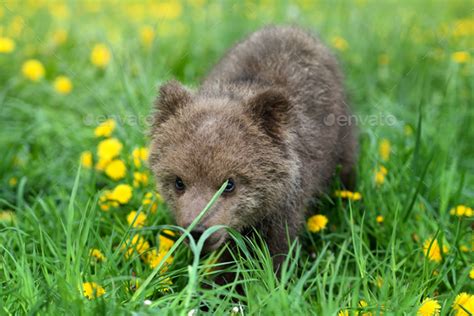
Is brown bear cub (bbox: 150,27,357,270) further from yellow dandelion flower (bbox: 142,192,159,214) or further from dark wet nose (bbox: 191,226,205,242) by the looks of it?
yellow dandelion flower (bbox: 142,192,159,214)

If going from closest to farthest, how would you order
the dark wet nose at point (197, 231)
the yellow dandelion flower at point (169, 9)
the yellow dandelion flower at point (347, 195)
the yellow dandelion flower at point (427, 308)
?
the yellow dandelion flower at point (427, 308), the dark wet nose at point (197, 231), the yellow dandelion flower at point (347, 195), the yellow dandelion flower at point (169, 9)

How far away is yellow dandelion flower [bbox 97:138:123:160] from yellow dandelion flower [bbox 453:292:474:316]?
284cm

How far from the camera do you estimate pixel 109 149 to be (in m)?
4.98

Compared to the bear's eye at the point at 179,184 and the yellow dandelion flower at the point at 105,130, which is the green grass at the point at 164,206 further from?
the bear's eye at the point at 179,184

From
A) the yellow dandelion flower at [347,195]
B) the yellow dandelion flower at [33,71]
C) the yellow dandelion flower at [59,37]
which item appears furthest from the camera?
the yellow dandelion flower at [59,37]

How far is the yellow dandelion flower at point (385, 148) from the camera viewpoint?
214 inches

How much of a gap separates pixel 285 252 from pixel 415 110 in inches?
121

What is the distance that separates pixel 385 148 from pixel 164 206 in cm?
222

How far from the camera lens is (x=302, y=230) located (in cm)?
445

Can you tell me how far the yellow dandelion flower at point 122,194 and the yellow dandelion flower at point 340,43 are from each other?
149 inches

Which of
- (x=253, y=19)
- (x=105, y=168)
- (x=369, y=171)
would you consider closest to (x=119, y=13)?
(x=253, y=19)

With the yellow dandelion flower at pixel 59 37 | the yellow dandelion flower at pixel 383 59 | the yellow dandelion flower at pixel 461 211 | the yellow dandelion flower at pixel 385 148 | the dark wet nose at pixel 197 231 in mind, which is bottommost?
the yellow dandelion flower at pixel 461 211

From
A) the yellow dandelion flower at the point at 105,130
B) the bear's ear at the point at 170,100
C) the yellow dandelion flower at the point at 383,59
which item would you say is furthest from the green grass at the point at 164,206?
the bear's ear at the point at 170,100
